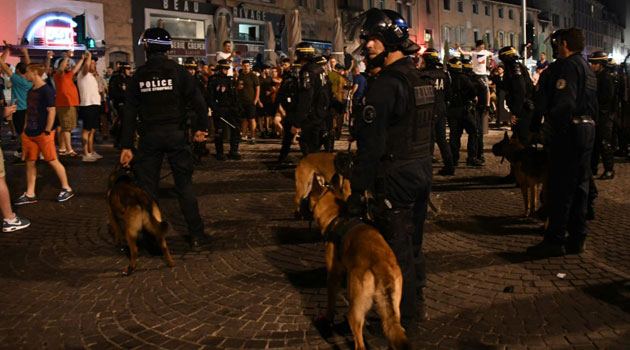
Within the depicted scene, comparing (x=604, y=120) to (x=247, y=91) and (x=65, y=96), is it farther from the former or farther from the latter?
(x=65, y=96)

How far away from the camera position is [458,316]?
13.0 feet

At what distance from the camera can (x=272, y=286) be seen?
15.2ft

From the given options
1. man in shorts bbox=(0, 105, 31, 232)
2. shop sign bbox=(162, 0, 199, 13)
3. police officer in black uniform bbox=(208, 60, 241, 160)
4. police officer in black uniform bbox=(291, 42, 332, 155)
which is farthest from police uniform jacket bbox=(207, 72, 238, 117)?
shop sign bbox=(162, 0, 199, 13)

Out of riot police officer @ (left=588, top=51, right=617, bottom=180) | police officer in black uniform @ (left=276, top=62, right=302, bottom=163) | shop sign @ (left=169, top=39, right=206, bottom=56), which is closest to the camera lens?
riot police officer @ (left=588, top=51, right=617, bottom=180)

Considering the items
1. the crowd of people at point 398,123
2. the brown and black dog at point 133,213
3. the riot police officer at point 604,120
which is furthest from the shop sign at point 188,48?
the brown and black dog at point 133,213

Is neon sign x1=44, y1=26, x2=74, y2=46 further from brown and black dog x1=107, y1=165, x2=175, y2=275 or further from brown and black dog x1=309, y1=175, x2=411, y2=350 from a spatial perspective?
brown and black dog x1=309, y1=175, x2=411, y2=350

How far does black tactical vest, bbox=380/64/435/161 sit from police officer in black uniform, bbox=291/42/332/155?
475cm

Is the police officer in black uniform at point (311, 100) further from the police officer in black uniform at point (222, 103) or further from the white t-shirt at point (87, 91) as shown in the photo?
the white t-shirt at point (87, 91)

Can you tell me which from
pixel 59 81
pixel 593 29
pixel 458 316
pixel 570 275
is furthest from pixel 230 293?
pixel 593 29

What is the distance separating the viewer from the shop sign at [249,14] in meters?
32.5

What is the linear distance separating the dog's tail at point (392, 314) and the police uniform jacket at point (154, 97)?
3.25 m

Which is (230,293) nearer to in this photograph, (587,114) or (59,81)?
(587,114)

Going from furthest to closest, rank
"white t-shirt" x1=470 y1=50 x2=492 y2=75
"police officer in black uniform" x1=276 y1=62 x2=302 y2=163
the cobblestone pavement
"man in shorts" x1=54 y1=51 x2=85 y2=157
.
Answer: "white t-shirt" x1=470 y1=50 x2=492 y2=75
"man in shorts" x1=54 y1=51 x2=85 y2=157
"police officer in black uniform" x1=276 y1=62 x2=302 y2=163
the cobblestone pavement

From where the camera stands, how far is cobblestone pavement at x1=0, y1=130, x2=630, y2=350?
3.70m
